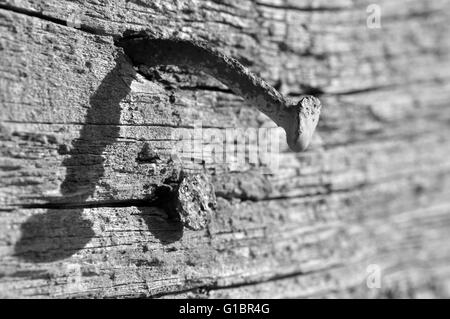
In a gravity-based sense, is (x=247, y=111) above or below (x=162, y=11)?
below

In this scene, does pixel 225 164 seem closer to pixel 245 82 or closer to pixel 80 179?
pixel 245 82

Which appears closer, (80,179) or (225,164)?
(80,179)

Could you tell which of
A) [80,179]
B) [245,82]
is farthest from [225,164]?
[80,179]

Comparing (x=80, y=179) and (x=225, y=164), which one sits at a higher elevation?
(x=225, y=164)

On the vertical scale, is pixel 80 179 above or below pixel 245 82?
below

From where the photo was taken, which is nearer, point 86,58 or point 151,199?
point 86,58

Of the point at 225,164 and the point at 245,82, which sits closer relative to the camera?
the point at 245,82
